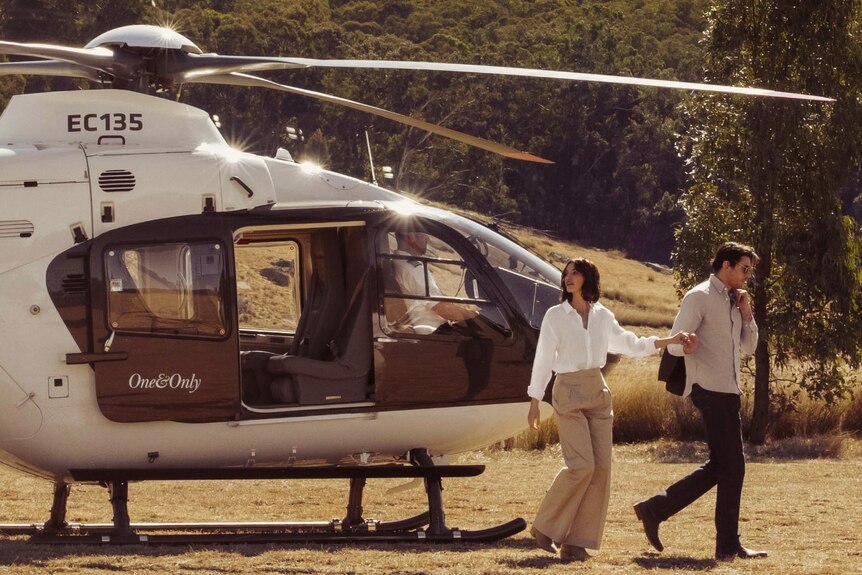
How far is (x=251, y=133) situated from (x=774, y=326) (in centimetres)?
3488

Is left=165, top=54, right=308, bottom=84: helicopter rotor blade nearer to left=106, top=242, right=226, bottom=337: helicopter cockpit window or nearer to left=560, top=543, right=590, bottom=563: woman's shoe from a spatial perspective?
left=106, top=242, right=226, bottom=337: helicopter cockpit window

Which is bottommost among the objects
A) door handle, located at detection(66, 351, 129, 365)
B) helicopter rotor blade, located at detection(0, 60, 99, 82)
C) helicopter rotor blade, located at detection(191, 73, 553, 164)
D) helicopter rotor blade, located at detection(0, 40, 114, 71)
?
door handle, located at detection(66, 351, 129, 365)

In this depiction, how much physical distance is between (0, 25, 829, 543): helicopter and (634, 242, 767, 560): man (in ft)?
4.52

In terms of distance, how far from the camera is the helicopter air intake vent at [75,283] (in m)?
8.69

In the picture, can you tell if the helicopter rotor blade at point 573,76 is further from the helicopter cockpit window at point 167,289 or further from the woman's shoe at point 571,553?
the woman's shoe at point 571,553

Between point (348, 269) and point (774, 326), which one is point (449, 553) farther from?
point (774, 326)

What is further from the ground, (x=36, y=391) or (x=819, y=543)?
(x=36, y=391)

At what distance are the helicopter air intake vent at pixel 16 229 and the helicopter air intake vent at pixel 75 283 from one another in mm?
366

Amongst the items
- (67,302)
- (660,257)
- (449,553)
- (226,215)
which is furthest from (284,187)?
(660,257)

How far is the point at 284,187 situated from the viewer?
9344 mm

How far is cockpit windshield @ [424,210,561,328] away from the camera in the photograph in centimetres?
947

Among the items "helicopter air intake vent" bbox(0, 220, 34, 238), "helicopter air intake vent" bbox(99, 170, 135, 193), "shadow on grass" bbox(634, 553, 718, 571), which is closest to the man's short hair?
"shadow on grass" bbox(634, 553, 718, 571)

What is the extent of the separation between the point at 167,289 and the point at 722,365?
11.5 feet

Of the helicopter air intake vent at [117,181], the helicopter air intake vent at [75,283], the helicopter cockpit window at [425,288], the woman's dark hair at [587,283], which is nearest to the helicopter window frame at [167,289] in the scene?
the helicopter air intake vent at [75,283]
